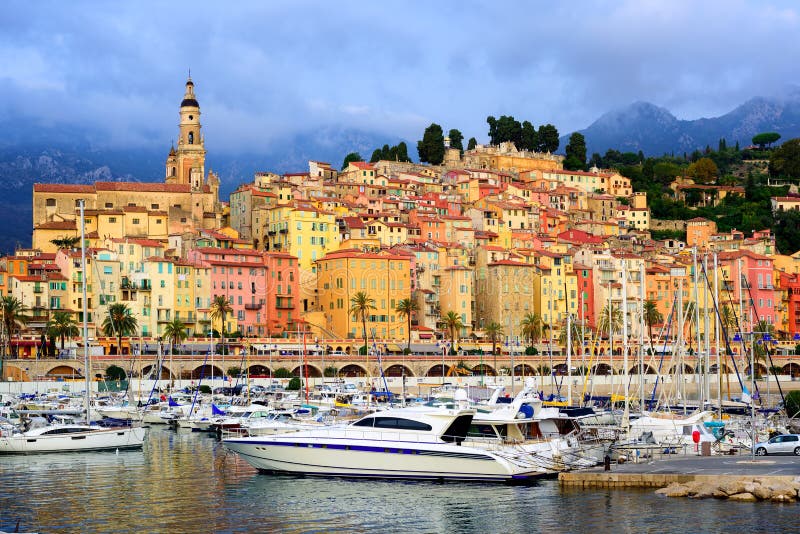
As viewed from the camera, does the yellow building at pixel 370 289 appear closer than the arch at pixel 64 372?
No

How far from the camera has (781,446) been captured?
45125 millimetres

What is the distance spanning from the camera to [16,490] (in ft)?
136

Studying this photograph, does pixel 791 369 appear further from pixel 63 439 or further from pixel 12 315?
pixel 63 439

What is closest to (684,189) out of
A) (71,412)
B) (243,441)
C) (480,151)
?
(480,151)

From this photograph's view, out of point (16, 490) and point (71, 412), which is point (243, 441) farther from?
point (71, 412)

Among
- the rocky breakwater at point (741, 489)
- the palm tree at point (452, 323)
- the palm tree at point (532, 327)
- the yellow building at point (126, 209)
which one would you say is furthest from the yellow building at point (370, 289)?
the rocky breakwater at point (741, 489)

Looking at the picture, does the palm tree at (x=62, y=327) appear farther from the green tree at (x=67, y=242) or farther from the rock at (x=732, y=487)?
the rock at (x=732, y=487)

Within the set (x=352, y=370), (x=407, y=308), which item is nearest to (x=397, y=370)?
(x=352, y=370)

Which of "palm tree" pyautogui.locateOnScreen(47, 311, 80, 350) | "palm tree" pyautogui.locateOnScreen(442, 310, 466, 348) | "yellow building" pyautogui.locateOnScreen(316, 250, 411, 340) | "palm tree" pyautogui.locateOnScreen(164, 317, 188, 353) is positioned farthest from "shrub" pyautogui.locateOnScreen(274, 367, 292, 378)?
"palm tree" pyautogui.locateOnScreen(442, 310, 466, 348)

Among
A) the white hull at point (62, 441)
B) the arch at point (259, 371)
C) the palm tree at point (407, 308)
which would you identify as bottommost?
the white hull at point (62, 441)

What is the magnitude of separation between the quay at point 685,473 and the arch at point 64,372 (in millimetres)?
58932

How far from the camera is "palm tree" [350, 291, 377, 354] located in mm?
112331

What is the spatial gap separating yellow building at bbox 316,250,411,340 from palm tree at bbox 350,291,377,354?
365 mm

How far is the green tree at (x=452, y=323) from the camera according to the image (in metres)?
116
